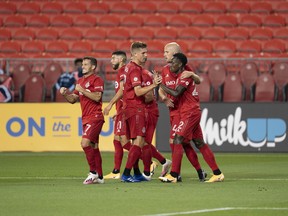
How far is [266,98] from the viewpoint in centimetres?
2022

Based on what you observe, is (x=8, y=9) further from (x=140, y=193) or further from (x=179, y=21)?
(x=140, y=193)

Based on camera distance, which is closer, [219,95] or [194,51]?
[219,95]

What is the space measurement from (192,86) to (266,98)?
8.14 m

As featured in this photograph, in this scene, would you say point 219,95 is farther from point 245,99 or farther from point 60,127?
point 60,127

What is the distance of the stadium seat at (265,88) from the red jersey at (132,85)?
7912mm

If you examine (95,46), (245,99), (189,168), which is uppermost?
(95,46)

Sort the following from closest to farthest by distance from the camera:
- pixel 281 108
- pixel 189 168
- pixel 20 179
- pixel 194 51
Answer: pixel 20 179
pixel 189 168
pixel 281 108
pixel 194 51

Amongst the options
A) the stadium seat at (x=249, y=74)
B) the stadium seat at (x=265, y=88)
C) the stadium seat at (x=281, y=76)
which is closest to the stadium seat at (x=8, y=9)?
the stadium seat at (x=249, y=74)

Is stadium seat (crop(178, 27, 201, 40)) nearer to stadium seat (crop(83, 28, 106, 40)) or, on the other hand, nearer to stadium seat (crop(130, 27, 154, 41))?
stadium seat (crop(130, 27, 154, 41))

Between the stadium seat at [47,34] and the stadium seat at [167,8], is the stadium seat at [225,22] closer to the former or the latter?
the stadium seat at [167,8]

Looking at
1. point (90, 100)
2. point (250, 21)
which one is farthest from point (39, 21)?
point (90, 100)

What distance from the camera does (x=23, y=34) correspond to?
24312 mm

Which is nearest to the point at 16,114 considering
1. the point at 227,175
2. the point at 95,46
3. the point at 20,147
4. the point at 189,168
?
the point at 20,147

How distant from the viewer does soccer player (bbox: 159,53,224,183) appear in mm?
12167
